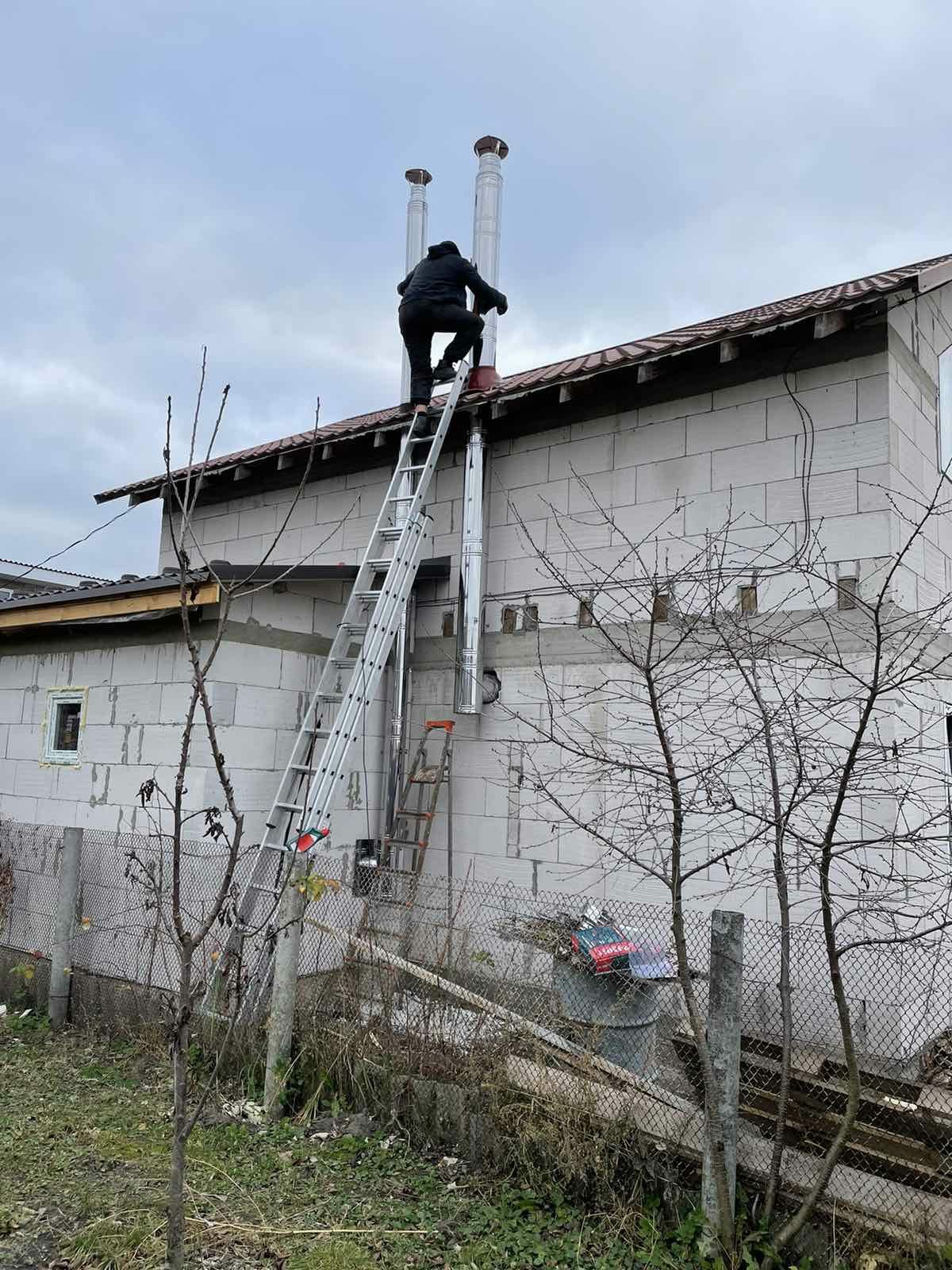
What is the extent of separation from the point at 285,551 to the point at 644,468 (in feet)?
14.1

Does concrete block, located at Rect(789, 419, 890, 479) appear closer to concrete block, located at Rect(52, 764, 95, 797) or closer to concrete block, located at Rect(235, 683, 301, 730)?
concrete block, located at Rect(235, 683, 301, 730)

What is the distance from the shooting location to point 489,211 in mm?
9945

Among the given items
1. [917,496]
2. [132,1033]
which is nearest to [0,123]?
[132,1033]

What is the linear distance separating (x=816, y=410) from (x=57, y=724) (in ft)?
23.1

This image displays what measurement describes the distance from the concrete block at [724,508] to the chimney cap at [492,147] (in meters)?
5.67

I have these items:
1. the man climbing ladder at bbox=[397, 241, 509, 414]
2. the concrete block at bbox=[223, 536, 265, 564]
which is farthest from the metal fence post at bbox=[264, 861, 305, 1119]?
the concrete block at bbox=[223, 536, 265, 564]

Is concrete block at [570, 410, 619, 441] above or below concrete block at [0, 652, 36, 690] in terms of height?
above

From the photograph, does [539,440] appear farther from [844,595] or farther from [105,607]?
[105,607]

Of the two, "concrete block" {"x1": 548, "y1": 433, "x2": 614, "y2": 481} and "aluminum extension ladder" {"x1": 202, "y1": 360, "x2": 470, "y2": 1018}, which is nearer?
"aluminum extension ladder" {"x1": 202, "y1": 360, "x2": 470, "y2": 1018}

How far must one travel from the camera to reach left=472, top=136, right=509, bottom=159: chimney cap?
9.84m

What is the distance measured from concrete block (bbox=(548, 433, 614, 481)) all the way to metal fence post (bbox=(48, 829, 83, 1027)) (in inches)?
194

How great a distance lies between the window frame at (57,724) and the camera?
24.8 ft

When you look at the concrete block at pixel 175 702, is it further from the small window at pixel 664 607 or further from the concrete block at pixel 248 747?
the small window at pixel 664 607

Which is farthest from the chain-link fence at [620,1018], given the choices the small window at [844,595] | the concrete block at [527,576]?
the concrete block at [527,576]
